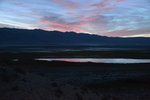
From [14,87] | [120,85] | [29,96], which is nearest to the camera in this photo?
[29,96]

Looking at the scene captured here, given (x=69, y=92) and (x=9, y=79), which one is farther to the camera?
(x=69, y=92)

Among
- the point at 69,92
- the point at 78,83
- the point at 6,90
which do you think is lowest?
the point at 78,83

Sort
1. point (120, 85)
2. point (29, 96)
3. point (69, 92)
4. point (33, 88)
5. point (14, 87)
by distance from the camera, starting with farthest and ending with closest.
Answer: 1. point (120, 85)
2. point (69, 92)
3. point (33, 88)
4. point (14, 87)
5. point (29, 96)

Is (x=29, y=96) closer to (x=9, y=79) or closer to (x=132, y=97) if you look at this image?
(x=9, y=79)

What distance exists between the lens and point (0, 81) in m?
7.14

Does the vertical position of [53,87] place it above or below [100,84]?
above

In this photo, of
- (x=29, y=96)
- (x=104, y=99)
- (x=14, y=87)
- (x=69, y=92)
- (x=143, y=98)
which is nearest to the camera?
(x=29, y=96)

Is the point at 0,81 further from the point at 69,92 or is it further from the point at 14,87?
the point at 69,92

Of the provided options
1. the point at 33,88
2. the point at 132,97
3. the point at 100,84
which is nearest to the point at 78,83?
the point at 100,84

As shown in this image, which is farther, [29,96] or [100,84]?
[100,84]

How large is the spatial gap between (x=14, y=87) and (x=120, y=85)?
10.4 m

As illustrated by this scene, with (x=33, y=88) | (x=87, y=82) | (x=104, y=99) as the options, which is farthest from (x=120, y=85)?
(x=33, y=88)

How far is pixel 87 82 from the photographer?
603 inches

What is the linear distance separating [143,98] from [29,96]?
7.76 m
